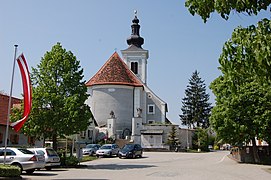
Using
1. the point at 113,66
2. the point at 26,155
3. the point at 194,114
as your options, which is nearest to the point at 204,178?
the point at 26,155

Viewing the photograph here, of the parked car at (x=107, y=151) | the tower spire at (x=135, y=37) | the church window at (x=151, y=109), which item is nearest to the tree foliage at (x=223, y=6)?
the parked car at (x=107, y=151)

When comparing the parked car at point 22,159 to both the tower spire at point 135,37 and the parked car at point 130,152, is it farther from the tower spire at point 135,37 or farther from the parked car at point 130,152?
the tower spire at point 135,37

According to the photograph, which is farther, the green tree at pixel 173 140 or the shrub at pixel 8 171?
the green tree at pixel 173 140

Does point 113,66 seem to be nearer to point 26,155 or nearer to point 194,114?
point 194,114

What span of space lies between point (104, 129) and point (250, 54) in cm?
5716

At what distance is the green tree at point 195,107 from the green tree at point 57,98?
65.4 meters

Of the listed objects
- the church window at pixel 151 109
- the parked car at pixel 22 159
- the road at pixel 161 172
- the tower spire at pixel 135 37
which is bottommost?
the road at pixel 161 172

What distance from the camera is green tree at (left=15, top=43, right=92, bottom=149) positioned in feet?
83.7

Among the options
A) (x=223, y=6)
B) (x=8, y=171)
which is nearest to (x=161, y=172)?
(x=8, y=171)

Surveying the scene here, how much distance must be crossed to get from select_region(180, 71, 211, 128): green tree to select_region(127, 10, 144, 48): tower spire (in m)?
22.8

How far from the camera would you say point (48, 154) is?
22734mm

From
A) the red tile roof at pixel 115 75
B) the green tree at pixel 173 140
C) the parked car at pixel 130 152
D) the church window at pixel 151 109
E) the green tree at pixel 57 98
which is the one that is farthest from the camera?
the church window at pixel 151 109

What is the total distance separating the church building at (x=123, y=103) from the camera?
60700mm

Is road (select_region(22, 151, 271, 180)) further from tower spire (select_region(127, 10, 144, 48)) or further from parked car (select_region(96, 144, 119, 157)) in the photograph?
tower spire (select_region(127, 10, 144, 48))
